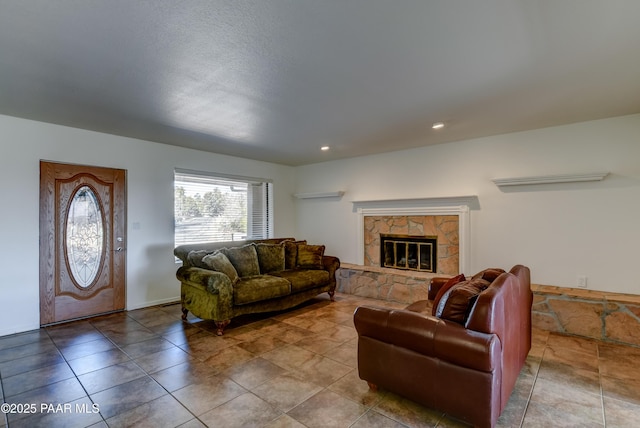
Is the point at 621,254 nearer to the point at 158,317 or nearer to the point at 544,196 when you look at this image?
the point at 544,196

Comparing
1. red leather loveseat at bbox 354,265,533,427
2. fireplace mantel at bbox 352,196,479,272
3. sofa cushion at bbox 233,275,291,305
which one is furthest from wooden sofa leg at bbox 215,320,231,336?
fireplace mantel at bbox 352,196,479,272

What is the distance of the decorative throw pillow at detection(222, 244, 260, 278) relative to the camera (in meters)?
4.33

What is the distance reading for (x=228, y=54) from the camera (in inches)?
85.4

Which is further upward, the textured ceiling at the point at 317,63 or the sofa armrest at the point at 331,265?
the textured ceiling at the point at 317,63

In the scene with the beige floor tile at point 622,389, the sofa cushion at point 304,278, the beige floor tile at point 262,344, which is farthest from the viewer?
the sofa cushion at point 304,278

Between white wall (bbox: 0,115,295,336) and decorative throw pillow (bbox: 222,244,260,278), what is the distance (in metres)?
1.17

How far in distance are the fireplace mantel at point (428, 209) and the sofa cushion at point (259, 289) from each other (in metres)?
1.99

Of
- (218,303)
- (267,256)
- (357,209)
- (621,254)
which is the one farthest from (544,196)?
(218,303)

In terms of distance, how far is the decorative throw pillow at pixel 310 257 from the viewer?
5.02m

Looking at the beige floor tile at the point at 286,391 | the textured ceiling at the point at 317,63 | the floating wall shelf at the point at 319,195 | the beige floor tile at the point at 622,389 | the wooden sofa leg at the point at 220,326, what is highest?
the textured ceiling at the point at 317,63

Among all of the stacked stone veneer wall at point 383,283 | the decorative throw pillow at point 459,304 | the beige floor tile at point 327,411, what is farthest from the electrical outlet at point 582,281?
the beige floor tile at point 327,411

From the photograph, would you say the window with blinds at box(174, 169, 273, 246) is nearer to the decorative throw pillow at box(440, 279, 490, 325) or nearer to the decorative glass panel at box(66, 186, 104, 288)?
the decorative glass panel at box(66, 186, 104, 288)

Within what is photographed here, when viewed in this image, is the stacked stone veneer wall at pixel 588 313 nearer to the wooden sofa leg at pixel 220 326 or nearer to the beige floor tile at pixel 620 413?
the beige floor tile at pixel 620 413

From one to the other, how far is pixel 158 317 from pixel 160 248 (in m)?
1.08
